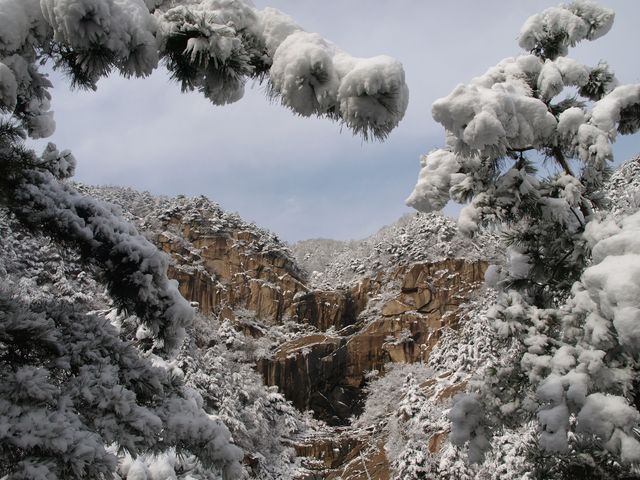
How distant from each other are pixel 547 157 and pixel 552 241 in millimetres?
777

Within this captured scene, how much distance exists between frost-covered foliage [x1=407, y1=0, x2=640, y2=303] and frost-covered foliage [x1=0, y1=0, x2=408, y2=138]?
7.00ft

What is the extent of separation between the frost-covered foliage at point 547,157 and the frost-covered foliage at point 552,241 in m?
0.01

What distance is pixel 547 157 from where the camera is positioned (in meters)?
5.13

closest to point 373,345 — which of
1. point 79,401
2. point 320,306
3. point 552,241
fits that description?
point 320,306

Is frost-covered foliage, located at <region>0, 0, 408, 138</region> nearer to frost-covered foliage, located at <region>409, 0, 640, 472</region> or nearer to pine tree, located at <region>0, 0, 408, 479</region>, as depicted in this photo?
pine tree, located at <region>0, 0, 408, 479</region>

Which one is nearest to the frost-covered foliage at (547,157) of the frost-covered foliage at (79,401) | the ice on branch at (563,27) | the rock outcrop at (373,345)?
the ice on branch at (563,27)

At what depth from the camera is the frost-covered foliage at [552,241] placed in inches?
141

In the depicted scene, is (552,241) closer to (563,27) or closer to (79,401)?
(563,27)

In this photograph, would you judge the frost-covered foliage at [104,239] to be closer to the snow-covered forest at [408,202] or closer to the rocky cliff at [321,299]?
the snow-covered forest at [408,202]

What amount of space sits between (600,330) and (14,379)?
3491mm

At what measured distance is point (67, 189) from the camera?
153 inches

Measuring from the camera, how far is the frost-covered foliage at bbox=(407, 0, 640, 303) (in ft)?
14.8

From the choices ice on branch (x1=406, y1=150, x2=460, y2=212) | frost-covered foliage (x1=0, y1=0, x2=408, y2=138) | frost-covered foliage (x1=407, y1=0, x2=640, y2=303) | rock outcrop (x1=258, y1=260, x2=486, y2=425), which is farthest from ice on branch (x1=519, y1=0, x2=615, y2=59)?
rock outcrop (x1=258, y1=260, x2=486, y2=425)

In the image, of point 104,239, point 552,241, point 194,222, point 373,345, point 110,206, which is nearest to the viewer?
point 104,239
